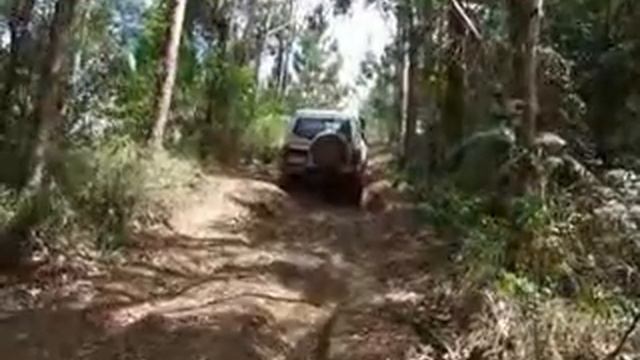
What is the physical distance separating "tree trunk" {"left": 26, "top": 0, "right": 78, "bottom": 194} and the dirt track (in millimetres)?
1609

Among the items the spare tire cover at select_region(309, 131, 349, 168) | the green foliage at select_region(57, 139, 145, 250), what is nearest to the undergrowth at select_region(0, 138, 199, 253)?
the green foliage at select_region(57, 139, 145, 250)

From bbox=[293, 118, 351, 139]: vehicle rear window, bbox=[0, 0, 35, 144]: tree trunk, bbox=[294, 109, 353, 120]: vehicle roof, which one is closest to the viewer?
bbox=[0, 0, 35, 144]: tree trunk

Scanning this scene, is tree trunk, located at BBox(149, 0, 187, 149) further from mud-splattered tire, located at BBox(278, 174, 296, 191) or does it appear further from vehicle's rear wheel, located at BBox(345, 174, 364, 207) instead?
vehicle's rear wheel, located at BBox(345, 174, 364, 207)

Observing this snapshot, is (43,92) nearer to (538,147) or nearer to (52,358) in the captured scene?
(52,358)

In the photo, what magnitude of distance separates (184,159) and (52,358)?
9.66 metres

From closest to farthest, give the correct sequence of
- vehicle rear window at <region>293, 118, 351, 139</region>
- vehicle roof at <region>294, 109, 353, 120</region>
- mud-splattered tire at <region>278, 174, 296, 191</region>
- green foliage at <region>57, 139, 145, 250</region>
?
green foliage at <region>57, 139, 145, 250</region>, mud-splattered tire at <region>278, 174, 296, 191</region>, vehicle rear window at <region>293, 118, 351, 139</region>, vehicle roof at <region>294, 109, 353, 120</region>

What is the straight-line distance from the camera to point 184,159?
17.7 metres

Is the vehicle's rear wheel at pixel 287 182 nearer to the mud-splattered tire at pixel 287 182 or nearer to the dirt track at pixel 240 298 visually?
the mud-splattered tire at pixel 287 182

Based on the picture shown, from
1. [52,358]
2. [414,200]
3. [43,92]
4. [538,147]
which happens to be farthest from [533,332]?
[414,200]

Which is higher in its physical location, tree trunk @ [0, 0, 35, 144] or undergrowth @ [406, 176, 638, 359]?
tree trunk @ [0, 0, 35, 144]

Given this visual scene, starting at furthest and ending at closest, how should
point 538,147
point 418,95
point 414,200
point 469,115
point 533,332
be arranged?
point 418,95 < point 469,115 < point 414,200 < point 538,147 < point 533,332

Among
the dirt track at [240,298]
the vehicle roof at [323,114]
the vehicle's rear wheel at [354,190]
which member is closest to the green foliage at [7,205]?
the dirt track at [240,298]

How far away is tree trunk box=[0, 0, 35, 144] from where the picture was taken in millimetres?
14316

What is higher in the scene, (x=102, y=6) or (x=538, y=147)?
(x=102, y=6)
